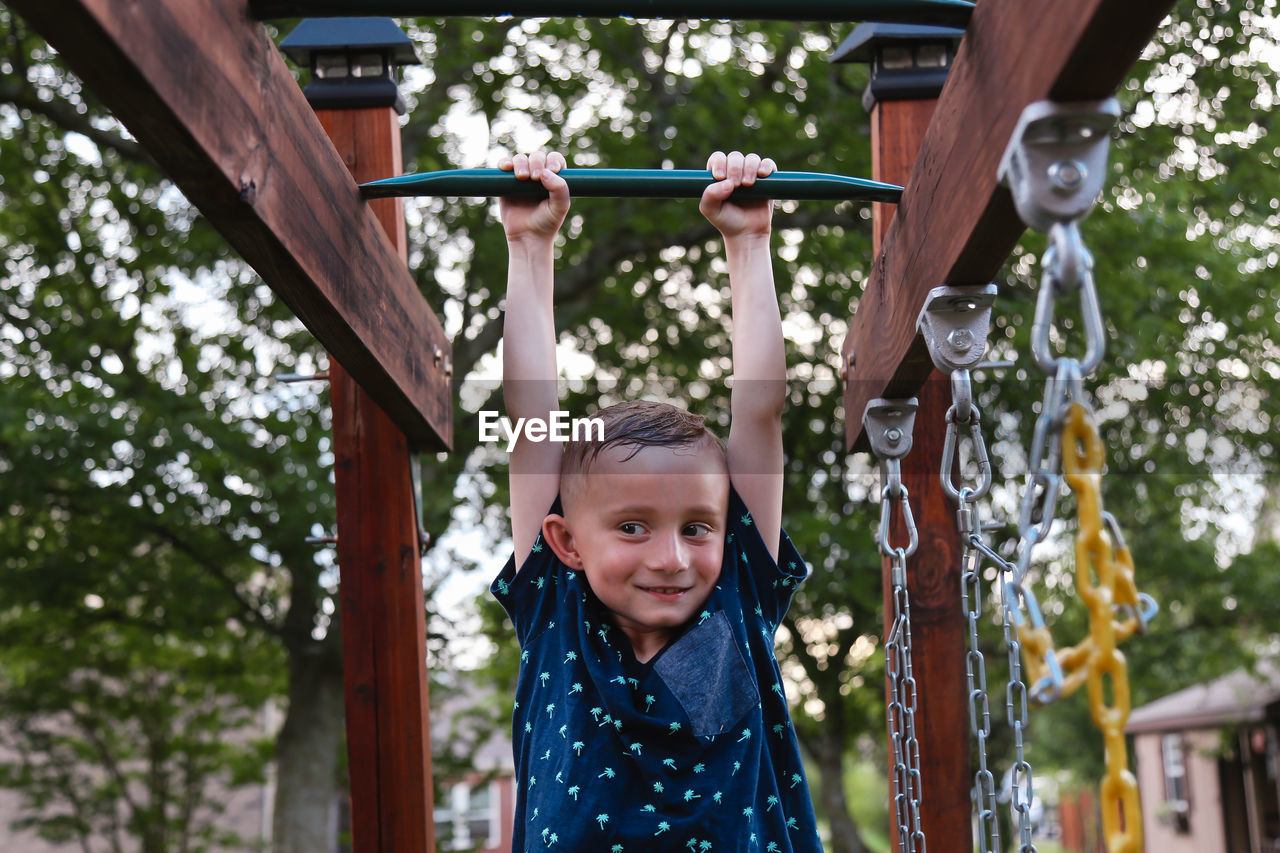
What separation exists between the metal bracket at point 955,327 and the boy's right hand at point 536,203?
26.8 inches

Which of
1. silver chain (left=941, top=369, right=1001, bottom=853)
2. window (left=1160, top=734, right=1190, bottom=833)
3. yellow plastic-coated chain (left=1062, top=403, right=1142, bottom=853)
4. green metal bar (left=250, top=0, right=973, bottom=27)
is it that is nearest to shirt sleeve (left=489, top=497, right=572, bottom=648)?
silver chain (left=941, top=369, right=1001, bottom=853)

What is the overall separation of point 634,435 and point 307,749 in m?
6.90

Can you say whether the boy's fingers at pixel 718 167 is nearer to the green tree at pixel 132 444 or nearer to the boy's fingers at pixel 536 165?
the boy's fingers at pixel 536 165

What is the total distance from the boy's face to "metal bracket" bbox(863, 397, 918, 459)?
1.29 feet

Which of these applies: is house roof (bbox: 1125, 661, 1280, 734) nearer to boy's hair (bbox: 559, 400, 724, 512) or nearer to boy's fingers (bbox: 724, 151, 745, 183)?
boy's hair (bbox: 559, 400, 724, 512)

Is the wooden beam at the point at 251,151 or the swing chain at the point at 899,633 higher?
the wooden beam at the point at 251,151

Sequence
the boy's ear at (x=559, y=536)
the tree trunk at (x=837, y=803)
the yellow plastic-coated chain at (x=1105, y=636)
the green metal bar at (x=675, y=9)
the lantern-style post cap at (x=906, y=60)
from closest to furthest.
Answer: the yellow plastic-coated chain at (x=1105, y=636) < the green metal bar at (x=675, y=9) < the boy's ear at (x=559, y=536) < the lantern-style post cap at (x=906, y=60) < the tree trunk at (x=837, y=803)

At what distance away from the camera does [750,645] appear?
2.11 metres

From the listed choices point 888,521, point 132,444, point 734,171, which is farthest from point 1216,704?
point 734,171

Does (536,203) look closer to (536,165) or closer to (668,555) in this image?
(536,165)

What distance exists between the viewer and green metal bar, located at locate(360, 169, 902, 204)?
200cm

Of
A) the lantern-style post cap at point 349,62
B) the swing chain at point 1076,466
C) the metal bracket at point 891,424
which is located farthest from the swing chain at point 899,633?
the lantern-style post cap at point 349,62

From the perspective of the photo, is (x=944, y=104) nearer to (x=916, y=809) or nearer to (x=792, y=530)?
(x=916, y=809)

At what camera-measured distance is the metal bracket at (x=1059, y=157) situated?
1207mm
